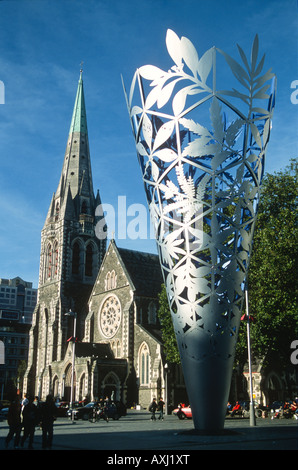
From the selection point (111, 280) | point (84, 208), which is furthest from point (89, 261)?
point (111, 280)

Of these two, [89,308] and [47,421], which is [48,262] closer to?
[89,308]

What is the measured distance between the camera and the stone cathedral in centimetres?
4641

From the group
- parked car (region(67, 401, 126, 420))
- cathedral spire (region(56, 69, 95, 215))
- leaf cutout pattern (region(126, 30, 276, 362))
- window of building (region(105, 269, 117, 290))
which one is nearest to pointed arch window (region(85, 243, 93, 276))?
cathedral spire (region(56, 69, 95, 215))

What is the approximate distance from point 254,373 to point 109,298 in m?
18.5

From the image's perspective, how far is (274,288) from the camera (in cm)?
3042

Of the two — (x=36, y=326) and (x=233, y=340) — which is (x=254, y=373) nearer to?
(x=233, y=340)

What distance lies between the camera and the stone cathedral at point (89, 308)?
4641 cm

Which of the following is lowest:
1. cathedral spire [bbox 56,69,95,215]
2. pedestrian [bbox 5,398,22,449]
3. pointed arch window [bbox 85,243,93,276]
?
pedestrian [bbox 5,398,22,449]

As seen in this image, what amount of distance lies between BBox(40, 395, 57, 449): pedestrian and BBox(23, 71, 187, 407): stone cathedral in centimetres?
2636

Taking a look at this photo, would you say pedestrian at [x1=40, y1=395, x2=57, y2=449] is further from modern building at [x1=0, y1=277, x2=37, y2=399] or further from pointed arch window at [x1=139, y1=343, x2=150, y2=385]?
modern building at [x1=0, y1=277, x2=37, y2=399]

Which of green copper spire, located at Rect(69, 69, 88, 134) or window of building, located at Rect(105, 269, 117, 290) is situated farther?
green copper spire, located at Rect(69, 69, 88, 134)

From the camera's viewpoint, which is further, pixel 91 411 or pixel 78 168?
pixel 78 168

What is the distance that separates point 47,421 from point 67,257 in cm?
5340
